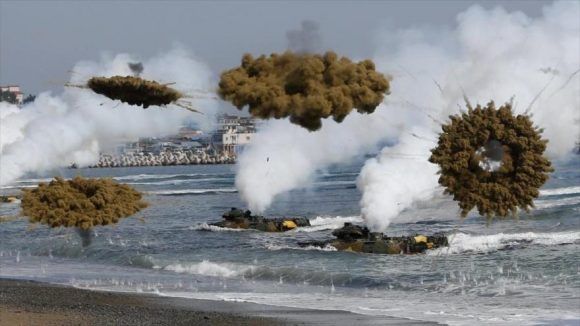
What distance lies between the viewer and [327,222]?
80125mm

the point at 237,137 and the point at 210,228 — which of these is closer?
the point at 210,228

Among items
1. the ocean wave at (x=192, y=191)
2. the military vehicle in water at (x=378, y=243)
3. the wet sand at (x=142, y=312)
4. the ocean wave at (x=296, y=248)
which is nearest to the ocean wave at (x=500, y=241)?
the military vehicle in water at (x=378, y=243)

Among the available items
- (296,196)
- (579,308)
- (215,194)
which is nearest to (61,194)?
(579,308)

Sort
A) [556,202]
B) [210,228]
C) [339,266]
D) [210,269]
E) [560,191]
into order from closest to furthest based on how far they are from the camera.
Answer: [339,266] → [210,269] → [210,228] → [556,202] → [560,191]

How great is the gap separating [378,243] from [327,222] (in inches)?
1073

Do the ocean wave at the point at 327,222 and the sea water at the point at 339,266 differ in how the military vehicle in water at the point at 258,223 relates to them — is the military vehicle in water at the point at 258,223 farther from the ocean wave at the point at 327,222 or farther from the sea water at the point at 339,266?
the sea water at the point at 339,266

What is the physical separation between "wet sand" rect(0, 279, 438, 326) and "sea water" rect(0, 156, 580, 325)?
4.80 ft

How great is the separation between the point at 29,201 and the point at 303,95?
5391 millimetres

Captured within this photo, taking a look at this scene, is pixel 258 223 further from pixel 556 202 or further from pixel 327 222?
pixel 556 202

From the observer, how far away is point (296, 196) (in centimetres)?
12238

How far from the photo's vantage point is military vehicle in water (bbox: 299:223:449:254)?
5191cm

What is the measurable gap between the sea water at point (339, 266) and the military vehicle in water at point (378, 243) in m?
0.73

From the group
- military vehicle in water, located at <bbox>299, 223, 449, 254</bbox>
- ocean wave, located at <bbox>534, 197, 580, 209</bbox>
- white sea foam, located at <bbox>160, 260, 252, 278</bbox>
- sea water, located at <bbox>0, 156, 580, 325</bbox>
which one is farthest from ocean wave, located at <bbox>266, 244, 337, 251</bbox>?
ocean wave, located at <bbox>534, 197, 580, 209</bbox>

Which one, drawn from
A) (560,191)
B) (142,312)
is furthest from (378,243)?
(560,191)
